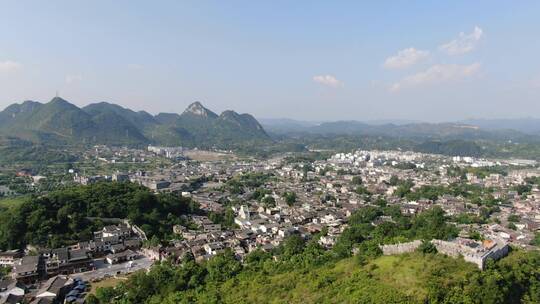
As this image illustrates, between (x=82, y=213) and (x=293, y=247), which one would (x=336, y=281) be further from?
(x=82, y=213)

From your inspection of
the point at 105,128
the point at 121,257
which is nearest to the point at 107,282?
the point at 121,257

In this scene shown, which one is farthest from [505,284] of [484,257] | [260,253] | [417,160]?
[417,160]

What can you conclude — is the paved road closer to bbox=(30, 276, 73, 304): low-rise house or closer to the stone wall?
bbox=(30, 276, 73, 304): low-rise house

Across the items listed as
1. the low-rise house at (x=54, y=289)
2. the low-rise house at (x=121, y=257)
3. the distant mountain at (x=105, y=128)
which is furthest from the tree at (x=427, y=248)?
the distant mountain at (x=105, y=128)

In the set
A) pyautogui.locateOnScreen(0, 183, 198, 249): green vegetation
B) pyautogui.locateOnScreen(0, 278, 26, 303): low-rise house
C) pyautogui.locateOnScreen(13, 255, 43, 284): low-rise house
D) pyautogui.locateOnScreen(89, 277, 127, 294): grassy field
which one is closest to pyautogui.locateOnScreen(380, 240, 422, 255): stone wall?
pyautogui.locateOnScreen(89, 277, 127, 294): grassy field

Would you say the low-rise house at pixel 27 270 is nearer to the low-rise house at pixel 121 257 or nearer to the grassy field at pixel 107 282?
the grassy field at pixel 107 282

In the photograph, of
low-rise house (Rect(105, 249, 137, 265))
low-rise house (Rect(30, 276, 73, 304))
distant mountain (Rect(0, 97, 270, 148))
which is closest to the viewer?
low-rise house (Rect(30, 276, 73, 304))
